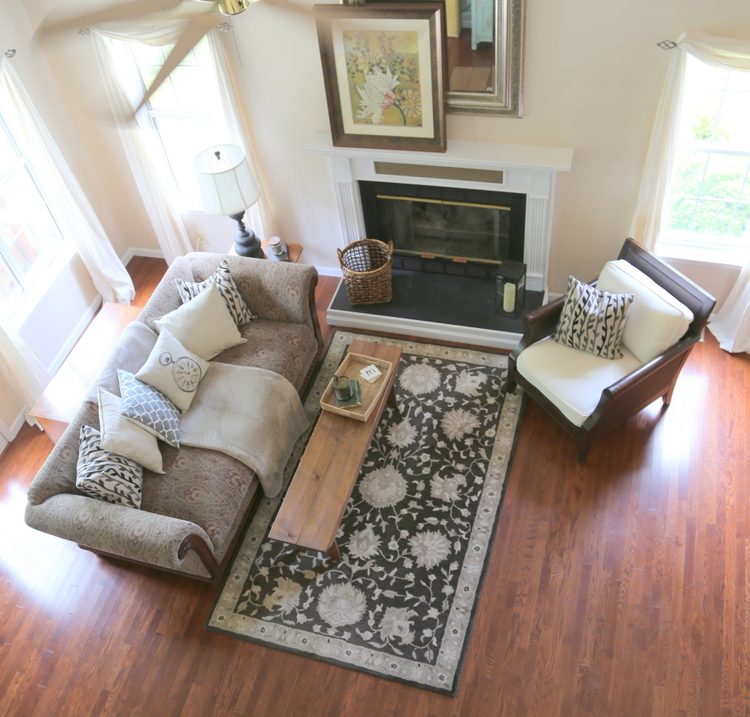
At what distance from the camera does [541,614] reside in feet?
12.1

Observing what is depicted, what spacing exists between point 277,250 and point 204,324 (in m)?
0.97

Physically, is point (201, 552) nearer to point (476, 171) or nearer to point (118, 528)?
point (118, 528)

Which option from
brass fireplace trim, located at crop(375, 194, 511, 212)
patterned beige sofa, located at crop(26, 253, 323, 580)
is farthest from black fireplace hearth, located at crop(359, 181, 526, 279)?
patterned beige sofa, located at crop(26, 253, 323, 580)

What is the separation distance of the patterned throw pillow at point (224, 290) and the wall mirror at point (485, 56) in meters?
1.79

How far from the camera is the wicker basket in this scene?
4965 millimetres

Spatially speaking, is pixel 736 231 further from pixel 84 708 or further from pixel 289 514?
pixel 84 708

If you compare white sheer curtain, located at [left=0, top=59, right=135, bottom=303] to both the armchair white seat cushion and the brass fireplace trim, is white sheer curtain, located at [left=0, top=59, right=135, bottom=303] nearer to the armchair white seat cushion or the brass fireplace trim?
the brass fireplace trim

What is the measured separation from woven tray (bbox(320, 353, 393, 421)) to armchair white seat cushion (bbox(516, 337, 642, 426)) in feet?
2.85

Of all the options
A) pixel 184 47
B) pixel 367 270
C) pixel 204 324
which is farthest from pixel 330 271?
pixel 184 47

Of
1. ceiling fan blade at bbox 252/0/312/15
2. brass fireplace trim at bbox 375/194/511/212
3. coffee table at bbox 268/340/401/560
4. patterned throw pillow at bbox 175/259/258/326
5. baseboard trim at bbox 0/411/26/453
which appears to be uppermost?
ceiling fan blade at bbox 252/0/312/15

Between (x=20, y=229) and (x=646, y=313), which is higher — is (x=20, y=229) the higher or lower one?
the higher one

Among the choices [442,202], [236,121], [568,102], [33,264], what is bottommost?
[33,264]

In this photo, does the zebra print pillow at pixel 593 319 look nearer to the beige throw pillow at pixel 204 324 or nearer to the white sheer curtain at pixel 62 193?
the beige throw pillow at pixel 204 324

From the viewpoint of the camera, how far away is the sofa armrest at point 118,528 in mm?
3432
